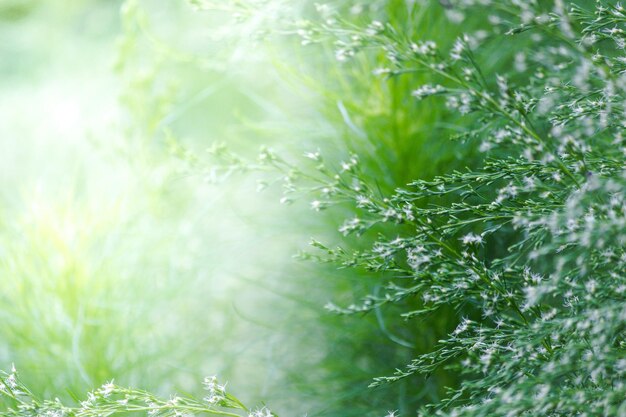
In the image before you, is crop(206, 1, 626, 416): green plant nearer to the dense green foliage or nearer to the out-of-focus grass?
the dense green foliage

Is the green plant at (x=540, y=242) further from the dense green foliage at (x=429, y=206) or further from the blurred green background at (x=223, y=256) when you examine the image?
the blurred green background at (x=223, y=256)

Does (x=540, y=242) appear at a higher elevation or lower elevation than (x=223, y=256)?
higher

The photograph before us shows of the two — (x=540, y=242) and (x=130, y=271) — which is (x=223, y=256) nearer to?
(x=130, y=271)

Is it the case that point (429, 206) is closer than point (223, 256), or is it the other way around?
point (429, 206)

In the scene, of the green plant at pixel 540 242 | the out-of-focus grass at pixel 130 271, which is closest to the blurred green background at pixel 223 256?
→ the out-of-focus grass at pixel 130 271

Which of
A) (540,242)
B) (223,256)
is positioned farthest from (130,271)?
(540,242)

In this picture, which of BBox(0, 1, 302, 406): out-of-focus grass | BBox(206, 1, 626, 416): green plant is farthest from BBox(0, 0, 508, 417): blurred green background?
BBox(206, 1, 626, 416): green plant

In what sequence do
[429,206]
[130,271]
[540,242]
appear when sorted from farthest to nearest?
[130,271] < [429,206] < [540,242]

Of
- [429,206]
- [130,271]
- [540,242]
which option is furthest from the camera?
[130,271]
